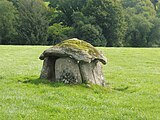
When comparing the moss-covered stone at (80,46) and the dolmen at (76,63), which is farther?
the moss-covered stone at (80,46)

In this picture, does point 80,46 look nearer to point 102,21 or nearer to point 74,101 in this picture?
point 74,101

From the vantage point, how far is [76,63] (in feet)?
50.1

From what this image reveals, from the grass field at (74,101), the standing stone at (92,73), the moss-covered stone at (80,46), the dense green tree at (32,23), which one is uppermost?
the dense green tree at (32,23)

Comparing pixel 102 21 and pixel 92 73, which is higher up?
pixel 102 21

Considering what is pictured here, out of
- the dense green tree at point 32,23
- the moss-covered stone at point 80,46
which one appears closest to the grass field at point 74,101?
the moss-covered stone at point 80,46

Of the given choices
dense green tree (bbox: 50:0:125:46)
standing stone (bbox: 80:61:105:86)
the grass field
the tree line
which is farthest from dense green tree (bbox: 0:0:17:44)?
standing stone (bbox: 80:61:105:86)

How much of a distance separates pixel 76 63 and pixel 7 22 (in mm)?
75997

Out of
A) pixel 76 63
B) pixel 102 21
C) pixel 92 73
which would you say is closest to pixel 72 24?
pixel 102 21

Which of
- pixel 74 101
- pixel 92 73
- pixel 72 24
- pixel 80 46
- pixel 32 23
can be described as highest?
pixel 32 23

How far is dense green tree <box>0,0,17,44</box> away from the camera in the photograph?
86375 mm

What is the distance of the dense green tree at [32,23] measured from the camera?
87812 mm

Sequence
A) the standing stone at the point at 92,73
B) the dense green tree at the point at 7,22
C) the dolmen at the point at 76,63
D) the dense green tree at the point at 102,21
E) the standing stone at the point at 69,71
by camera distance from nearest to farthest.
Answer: the dolmen at the point at 76,63
the standing stone at the point at 69,71
the standing stone at the point at 92,73
the dense green tree at the point at 7,22
the dense green tree at the point at 102,21

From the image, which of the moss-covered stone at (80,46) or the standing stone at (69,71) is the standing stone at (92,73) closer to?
the standing stone at (69,71)

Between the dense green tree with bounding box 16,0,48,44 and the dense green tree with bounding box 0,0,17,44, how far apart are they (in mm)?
1981
